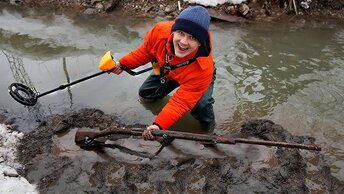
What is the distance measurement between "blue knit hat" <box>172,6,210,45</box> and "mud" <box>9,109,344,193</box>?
1312mm

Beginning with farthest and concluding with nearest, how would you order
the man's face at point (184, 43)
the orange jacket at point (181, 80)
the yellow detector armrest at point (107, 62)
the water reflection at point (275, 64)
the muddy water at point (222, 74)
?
the water reflection at point (275, 64) < the muddy water at point (222, 74) < the yellow detector armrest at point (107, 62) < the orange jacket at point (181, 80) < the man's face at point (184, 43)

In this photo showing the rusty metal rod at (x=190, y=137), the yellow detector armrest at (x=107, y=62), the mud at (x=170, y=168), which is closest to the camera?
the rusty metal rod at (x=190, y=137)

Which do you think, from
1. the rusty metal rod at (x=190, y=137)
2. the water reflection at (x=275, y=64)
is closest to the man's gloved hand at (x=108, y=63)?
the rusty metal rod at (x=190, y=137)

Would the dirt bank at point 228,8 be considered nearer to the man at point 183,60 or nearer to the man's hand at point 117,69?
the man's hand at point 117,69

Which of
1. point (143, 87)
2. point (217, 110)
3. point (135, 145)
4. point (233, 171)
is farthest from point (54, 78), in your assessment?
point (233, 171)

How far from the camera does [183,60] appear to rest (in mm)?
3729

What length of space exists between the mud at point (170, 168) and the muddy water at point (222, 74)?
0.04m

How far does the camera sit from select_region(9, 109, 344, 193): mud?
11.5 feet

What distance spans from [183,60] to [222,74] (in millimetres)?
1882

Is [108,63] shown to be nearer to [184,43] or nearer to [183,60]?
[183,60]

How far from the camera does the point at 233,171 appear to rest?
3.70m

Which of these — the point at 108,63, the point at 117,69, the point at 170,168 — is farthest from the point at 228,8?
the point at 170,168

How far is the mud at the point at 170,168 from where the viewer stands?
11.5ft

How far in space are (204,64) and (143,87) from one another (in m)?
1.27
